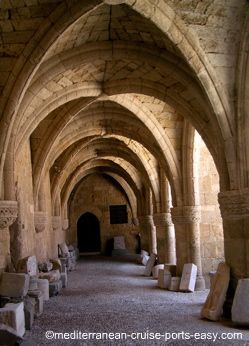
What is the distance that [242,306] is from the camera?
4938mm

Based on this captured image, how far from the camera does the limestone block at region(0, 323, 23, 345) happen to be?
4434mm

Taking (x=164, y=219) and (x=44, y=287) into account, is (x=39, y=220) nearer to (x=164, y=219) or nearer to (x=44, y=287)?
(x=44, y=287)

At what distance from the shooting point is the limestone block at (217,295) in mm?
5445

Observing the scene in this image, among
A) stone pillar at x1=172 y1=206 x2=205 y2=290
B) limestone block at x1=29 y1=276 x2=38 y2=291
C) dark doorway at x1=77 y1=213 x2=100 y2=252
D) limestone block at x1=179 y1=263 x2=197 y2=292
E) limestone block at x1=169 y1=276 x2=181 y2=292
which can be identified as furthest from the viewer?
dark doorway at x1=77 y1=213 x2=100 y2=252

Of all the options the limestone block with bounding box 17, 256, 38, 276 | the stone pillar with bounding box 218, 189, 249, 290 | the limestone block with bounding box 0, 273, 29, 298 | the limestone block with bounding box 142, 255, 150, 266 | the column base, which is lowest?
the limestone block with bounding box 142, 255, 150, 266

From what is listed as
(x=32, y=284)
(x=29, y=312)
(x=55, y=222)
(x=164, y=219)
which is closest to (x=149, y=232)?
(x=55, y=222)

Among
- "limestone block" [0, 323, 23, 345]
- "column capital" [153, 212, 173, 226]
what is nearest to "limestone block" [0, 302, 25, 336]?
"limestone block" [0, 323, 23, 345]

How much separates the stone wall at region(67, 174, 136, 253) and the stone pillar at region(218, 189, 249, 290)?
14.6m

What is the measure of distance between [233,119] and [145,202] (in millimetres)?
10493

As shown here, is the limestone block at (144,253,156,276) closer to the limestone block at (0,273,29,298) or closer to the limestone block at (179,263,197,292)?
the limestone block at (179,263,197,292)

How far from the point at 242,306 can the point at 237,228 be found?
1.07 meters

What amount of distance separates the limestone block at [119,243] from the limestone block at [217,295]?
13.8 metres

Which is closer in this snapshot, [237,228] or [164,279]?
[237,228]

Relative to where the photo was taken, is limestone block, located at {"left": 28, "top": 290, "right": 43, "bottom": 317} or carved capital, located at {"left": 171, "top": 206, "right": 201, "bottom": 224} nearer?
limestone block, located at {"left": 28, "top": 290, "right": 43, "bottom": 317}
